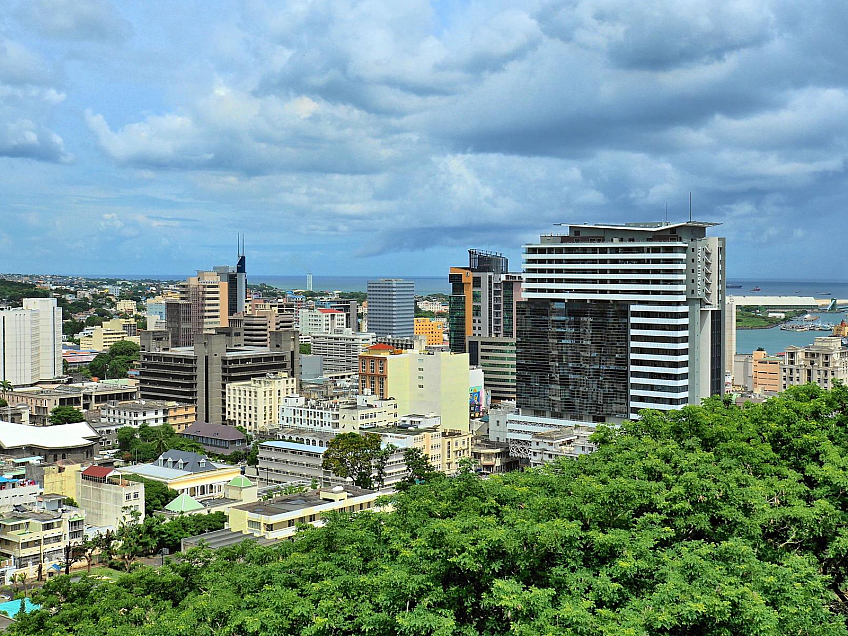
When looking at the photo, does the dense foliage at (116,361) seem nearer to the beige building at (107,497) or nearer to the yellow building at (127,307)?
the yellow building at (127,307)

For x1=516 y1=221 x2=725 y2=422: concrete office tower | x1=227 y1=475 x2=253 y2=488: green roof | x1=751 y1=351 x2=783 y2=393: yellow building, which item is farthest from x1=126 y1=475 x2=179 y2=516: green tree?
x1=751 y1=351 x2=783 y2=393: yellow building

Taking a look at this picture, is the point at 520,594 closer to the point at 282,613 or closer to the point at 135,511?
the point at 282,613

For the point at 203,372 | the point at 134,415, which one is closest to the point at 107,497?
the point at 134,415

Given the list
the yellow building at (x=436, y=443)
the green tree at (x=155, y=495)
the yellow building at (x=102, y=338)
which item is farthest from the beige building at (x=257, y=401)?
the yellow building at (x=102, y=338)

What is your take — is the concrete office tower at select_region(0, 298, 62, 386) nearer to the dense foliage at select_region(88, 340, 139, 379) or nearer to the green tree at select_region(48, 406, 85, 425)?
the dense foliage at select_region(88, 340, 139, 379)

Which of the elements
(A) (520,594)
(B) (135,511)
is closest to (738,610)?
(A) (520,594)

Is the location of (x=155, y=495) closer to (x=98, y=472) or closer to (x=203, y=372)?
(x=98, y=472)
